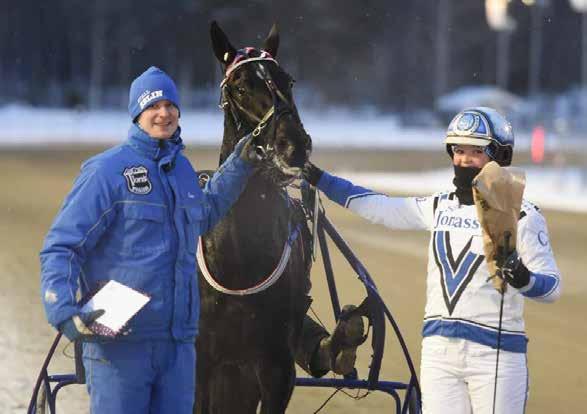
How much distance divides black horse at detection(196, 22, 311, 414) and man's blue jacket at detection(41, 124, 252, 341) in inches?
32.3

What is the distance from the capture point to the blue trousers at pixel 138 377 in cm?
374

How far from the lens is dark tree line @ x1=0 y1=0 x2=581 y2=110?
6606 cm

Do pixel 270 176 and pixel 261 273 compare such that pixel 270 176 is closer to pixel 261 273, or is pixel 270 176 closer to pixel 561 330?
pixel 261 273

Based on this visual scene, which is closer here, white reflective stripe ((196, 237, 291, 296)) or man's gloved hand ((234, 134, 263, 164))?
man's gloved hand ((234, 134, 263, 164))

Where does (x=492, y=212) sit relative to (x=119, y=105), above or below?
below

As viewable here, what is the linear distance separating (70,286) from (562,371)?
14.3 ft

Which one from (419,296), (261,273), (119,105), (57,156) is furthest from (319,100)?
(261,273)

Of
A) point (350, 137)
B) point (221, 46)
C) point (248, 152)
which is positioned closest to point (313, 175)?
point (248, 152)

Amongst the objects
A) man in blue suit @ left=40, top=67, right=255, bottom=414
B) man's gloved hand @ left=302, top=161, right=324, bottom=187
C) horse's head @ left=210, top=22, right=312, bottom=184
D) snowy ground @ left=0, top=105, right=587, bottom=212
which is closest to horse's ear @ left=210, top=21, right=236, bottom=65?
horse's head @ left=210, top=22, right=312, bottom=184

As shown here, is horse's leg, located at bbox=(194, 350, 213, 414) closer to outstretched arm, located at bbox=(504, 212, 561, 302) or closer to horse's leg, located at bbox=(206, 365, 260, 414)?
horse's leg, located at bbox=(206, 365, 260, 414)

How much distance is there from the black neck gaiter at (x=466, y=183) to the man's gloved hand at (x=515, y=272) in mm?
342

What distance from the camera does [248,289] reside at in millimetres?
4707

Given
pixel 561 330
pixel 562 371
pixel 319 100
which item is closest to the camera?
pixel 562 371

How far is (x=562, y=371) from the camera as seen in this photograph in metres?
7.35
